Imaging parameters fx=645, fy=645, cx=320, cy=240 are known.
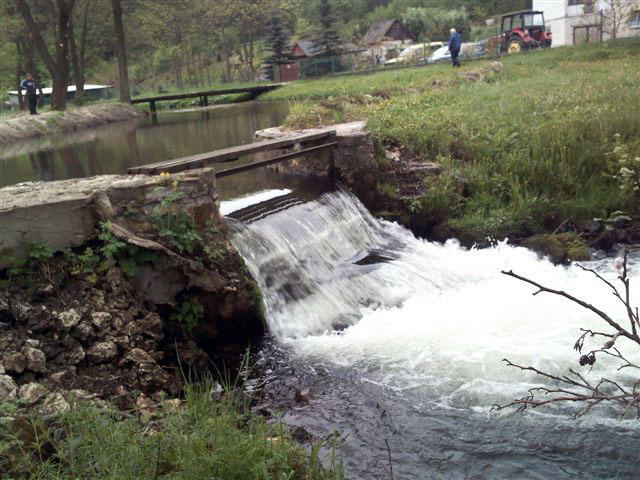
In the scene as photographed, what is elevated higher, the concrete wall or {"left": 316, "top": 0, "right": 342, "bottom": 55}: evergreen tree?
{"left": 316, "top": 0, "right": 342, "bottom": 55}: evergreen tree

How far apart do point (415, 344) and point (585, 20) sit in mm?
40936

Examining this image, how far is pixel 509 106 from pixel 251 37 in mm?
52649

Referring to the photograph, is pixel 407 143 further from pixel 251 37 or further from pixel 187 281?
pixel 251 37

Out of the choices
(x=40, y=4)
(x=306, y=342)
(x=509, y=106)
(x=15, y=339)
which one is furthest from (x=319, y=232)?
(x=40, y=4)

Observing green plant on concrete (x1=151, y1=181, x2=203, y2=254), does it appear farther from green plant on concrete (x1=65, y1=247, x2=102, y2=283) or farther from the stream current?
the stream current

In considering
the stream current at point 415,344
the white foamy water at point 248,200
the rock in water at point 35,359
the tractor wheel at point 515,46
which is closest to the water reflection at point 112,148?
the white foamy water at point 248,200

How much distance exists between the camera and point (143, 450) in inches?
142

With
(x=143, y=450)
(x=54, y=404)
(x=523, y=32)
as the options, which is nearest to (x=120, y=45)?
(x=523, y=32)

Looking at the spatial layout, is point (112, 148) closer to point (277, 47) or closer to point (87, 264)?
point (87, 264)

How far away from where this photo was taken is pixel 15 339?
16.1ft

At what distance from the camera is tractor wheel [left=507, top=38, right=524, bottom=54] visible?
114 feet

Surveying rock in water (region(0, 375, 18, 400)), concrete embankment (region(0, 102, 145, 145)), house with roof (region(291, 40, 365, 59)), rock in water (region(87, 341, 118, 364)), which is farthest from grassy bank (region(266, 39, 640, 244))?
house with roof (region(291, 40, 365, 59))

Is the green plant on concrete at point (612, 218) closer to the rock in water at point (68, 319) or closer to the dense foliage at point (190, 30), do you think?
the rock in water at point (68, 319)

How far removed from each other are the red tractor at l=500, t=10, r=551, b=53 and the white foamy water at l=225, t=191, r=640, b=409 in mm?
28905
